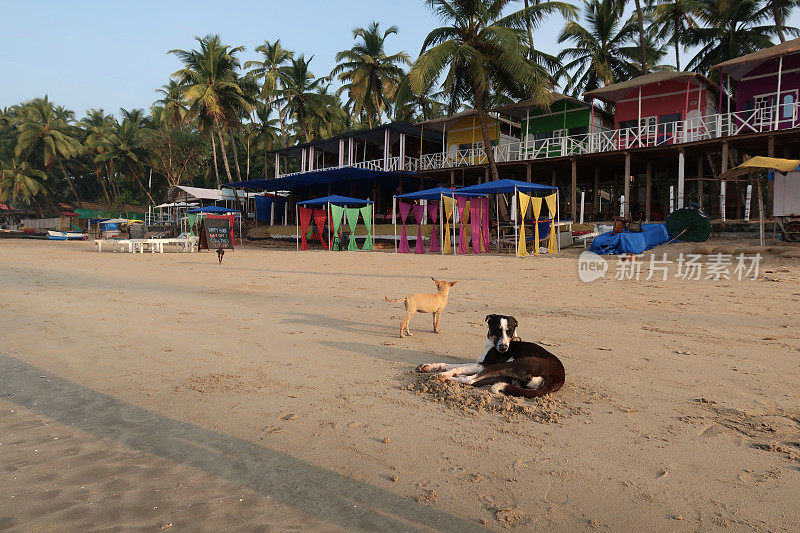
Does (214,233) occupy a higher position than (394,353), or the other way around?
(214,233)

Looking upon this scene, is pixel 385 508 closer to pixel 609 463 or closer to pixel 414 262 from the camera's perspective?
pixel 609 463

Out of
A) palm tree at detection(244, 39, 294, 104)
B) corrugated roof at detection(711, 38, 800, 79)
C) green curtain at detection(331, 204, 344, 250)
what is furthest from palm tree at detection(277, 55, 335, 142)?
corrugated roof at detection(711, 38, 800, 79)

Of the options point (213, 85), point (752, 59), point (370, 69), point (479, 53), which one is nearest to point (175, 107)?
point (213, 85)

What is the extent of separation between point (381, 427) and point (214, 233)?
732 inches

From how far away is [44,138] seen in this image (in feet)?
159

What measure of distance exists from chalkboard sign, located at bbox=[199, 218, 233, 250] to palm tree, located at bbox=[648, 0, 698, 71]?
1036 inches

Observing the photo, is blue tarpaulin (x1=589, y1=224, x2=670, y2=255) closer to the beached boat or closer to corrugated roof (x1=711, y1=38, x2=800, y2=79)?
corrugated roof (x1=711, y1=38, x2=800, y2=79)

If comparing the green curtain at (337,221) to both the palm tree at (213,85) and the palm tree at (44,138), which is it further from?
the palm tree at (44,138)

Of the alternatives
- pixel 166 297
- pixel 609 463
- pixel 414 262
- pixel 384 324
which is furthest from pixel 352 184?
pixel 609 463

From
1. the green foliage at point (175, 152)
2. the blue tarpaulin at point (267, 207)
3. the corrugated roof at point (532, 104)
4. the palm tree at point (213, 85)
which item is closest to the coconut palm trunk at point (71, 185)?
the green foliage at point (175, 152)

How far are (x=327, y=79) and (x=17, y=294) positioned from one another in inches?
1214

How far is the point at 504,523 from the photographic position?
74.1 inches

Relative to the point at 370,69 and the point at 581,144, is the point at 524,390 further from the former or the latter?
the point at 370,69

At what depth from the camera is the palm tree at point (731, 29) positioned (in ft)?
82.7
